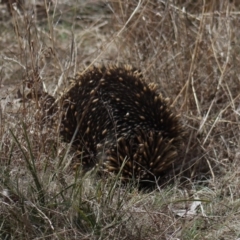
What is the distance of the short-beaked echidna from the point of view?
13.0 ft

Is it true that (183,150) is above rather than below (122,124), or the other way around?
below

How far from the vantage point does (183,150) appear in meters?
4.41

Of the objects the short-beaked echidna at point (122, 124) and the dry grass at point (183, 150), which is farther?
the short-beaked echidna at point (122, 124)

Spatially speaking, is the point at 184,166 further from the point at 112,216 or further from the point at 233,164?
the point at 112,216

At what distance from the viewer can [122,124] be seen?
4027mm

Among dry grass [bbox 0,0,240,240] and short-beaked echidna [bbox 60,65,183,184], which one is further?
short-beaked echidna [bbox 60,65,183,184]

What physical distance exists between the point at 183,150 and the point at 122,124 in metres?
0.59

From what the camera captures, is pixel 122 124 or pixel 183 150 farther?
pixel 183 150

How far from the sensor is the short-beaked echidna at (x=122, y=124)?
395 cm

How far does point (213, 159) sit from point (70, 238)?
149 cm

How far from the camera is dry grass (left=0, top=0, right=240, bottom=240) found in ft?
10.1

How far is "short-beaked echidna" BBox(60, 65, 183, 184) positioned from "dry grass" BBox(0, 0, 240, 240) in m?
0.15

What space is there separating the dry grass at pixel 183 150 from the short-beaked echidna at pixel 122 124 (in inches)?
6.0

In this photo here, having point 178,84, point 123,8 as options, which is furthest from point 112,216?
point 123,8
